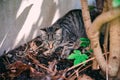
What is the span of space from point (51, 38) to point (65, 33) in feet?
0.56

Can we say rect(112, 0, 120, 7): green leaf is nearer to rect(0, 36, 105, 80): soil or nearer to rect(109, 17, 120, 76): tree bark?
rect(109, 17, 120, 76): tree bark

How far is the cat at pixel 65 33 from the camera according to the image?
113 inches

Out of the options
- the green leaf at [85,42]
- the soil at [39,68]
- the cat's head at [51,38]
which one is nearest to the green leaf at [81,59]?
the soil at [39,68]

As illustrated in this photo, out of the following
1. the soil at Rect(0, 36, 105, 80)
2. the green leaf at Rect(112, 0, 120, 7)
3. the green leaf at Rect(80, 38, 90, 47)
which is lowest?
the soil at Rect(0, 36, 105, 80)

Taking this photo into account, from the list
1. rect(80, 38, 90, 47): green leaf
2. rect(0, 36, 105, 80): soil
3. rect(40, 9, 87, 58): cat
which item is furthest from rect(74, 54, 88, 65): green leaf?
rect(40, 9, 87, 58): cat

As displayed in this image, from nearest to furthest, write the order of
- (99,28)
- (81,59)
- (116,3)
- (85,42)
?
(116,3) < (99,28) < (81,59) < (85,42)

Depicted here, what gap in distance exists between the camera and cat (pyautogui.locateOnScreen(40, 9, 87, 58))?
288 centimetres

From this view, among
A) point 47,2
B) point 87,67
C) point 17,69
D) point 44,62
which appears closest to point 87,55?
point 87,67

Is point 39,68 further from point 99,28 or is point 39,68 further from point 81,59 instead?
point 99,28

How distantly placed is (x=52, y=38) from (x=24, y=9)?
40cm

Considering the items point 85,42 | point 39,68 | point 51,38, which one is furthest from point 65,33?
point 39,68

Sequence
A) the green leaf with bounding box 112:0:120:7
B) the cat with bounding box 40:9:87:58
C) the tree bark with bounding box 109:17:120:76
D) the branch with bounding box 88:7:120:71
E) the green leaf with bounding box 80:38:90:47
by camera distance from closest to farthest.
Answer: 1. the green leaf with bounding box 112:0:120:7
2. the branch with bounding box 88:7:120:71
3. the tree bark with bounding box 109:17:120:76
4. the green leaf with bounding box 80:38:90:47
5. the cat with bounding box 40:9:87:58

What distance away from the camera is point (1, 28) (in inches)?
105

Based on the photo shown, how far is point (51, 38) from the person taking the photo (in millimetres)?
2916
